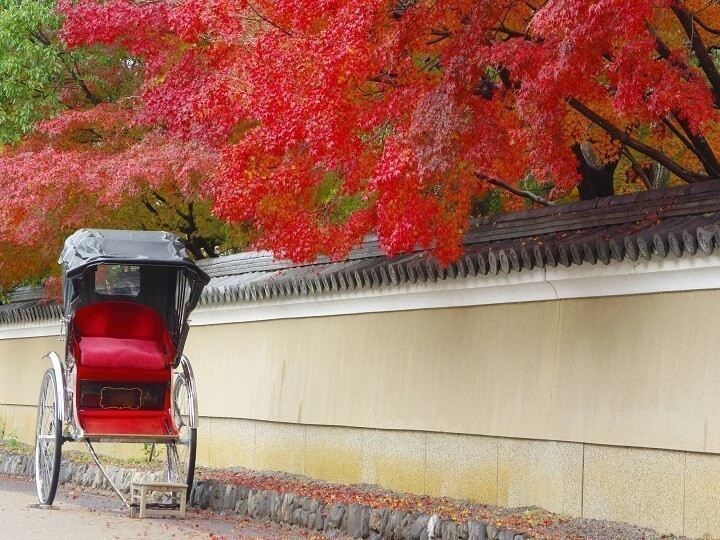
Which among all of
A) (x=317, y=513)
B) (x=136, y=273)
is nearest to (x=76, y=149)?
(x=136, y=273)

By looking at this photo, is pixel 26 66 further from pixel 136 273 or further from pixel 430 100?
pixel 430 100

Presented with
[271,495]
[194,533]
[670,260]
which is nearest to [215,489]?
[271,495]

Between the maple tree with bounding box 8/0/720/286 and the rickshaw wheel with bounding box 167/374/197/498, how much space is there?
1.89 m

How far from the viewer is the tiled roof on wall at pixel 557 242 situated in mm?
9844

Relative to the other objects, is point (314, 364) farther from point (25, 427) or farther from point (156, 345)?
point (25, 427)

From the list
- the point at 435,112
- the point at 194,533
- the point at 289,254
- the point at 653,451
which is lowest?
the point at 194,533

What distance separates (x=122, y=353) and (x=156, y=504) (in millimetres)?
1689

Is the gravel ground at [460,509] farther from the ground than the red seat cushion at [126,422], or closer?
closer

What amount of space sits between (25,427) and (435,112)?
15590 mm

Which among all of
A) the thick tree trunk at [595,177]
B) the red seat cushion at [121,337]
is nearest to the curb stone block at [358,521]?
the red seat cushion at [121,337]

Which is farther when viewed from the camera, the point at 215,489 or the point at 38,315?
the point at 38,315

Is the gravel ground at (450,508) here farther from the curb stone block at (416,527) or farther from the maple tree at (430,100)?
the maple tree at (430,100)

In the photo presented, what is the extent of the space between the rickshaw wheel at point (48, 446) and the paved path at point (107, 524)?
0.23m

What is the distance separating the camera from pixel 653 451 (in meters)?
9.96
